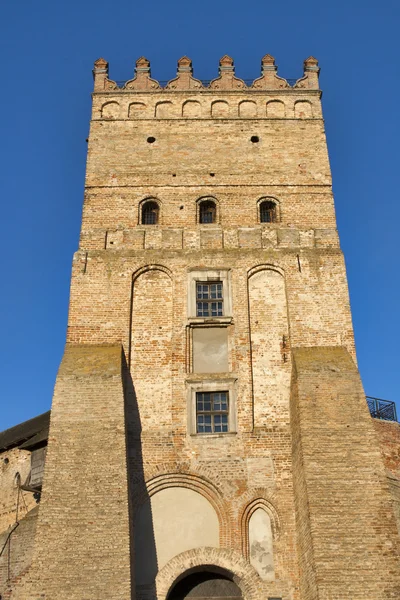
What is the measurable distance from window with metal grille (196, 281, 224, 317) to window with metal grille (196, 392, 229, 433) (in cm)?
232

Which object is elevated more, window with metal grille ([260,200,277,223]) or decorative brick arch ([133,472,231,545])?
window with metal grille ([260,200,277,223])

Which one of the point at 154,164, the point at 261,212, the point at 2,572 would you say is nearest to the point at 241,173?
the point at 261,212

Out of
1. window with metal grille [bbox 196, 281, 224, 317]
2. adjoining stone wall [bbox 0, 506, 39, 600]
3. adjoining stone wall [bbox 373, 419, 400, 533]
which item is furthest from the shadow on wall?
adjoining stone wall [bbox 373, 419, 400, 533]

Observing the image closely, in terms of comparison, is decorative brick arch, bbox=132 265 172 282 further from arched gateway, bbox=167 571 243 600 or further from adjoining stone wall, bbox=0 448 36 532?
adjoining stone wall, bbox=0 448 36 532

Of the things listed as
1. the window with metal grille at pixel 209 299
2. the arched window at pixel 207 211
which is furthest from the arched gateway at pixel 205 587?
the arched window at pixel 207 211

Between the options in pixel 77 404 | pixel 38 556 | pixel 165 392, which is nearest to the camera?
pixel 38 556

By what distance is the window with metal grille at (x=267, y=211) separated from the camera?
19.9m

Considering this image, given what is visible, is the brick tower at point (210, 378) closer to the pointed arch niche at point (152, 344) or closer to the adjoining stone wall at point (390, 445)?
the pointed arch niche at point (152, 344)

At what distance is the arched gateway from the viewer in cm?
1488

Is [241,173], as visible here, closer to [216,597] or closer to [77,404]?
[77,404]

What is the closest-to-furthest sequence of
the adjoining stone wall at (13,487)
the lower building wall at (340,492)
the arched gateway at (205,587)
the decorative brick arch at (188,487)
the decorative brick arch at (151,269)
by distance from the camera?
the lower building wall at (340,492), the arched gateway at (205,587), the decorative brick arch at (188,487), the decorative brick arch at (151,269), the adjoining stone wall at (13,487)

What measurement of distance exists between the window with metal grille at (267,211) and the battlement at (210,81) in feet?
15.8

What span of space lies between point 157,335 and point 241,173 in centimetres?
622

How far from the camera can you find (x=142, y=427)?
53.1 ft
